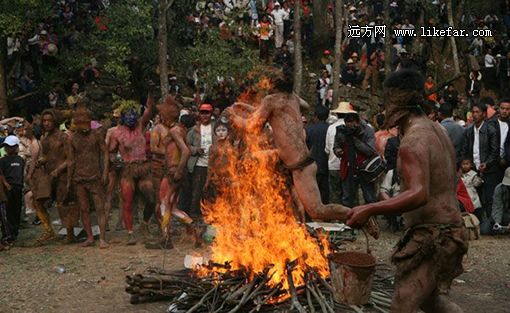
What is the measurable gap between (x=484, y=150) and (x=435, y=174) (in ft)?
22.4

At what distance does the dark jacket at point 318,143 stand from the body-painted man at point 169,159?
232 centimetres

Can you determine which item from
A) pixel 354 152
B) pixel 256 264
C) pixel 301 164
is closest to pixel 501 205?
pixel 354 152

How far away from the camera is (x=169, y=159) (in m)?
9.99

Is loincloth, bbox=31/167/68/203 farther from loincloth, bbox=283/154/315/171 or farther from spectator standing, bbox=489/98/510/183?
spectator standing, bbox=489/98/510/183

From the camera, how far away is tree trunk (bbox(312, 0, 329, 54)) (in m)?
25.8

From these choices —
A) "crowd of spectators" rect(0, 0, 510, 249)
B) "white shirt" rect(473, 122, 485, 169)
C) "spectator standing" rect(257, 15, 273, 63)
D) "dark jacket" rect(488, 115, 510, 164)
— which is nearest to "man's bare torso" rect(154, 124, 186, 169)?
"crowd of spectators" rect(0, 0, 510, 249)

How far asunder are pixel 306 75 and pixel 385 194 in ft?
47.7

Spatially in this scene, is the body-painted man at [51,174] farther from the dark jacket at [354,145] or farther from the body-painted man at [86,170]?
the dark jacket at [354,145]

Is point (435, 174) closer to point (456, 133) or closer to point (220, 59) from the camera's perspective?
point (456, 133)

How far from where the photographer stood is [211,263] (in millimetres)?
6793

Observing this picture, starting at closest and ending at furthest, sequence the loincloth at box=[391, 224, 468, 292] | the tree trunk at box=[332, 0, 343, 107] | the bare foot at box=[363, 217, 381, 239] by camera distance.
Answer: the loincloth at box=[391, 224, 468, 292], the bare foot at box=[363, 217, 381, 239], the tree trunk at box=[332, 0, 343, 107]

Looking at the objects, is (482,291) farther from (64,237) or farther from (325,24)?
(325,24)

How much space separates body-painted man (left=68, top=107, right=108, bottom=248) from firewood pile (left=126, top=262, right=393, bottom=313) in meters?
3.14

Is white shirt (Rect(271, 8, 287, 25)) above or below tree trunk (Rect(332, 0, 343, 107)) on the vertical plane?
above
